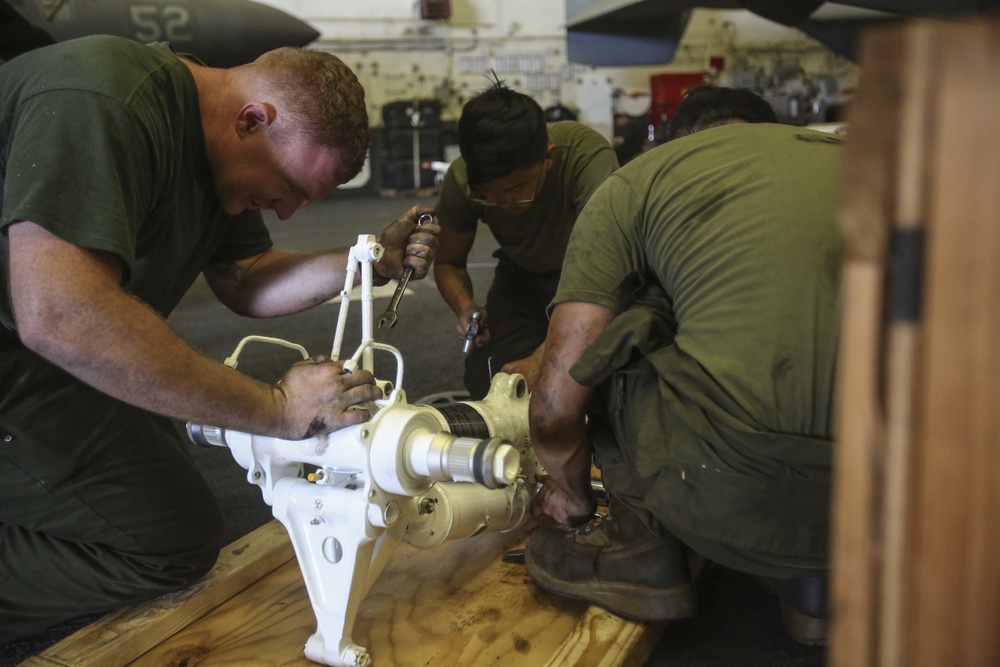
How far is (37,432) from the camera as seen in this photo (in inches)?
55.9

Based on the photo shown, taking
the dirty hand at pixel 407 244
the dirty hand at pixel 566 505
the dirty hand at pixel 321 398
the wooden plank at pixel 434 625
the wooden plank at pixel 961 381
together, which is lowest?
the wooden plank at pixel 434 625

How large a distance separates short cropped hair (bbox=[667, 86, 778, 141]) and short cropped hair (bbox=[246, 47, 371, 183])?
2.24 ft

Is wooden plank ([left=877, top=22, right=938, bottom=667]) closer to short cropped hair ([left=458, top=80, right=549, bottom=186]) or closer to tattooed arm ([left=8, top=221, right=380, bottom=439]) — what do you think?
tattooed arm ([left=8, top=221, right=380, bottom=439])

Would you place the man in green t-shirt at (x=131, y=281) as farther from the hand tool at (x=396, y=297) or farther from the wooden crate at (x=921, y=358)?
the wooden crate at (x=921, y=358)

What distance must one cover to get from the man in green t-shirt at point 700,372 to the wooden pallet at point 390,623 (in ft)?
0.24

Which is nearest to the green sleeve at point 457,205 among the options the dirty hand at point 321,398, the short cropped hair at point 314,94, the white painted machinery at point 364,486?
the short cropped hair at point 314,94

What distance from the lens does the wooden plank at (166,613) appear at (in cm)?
132

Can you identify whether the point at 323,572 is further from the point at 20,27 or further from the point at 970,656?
the point at 20,27

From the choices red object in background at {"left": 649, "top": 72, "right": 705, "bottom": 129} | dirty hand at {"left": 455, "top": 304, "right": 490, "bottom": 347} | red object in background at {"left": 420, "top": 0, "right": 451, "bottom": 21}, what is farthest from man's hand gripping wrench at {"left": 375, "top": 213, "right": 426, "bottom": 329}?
red object in background at {"left": 420, "top": 0, "right": 451, "bottom": 21}

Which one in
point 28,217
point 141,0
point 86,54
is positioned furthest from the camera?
point 141,0

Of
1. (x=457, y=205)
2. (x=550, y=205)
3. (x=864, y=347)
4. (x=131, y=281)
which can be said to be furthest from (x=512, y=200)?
(x=864, y=347)

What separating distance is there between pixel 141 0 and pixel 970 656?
15.9 ft

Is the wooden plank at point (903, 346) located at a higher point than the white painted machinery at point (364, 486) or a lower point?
higher

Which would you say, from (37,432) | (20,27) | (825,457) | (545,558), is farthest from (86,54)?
(20,27)
